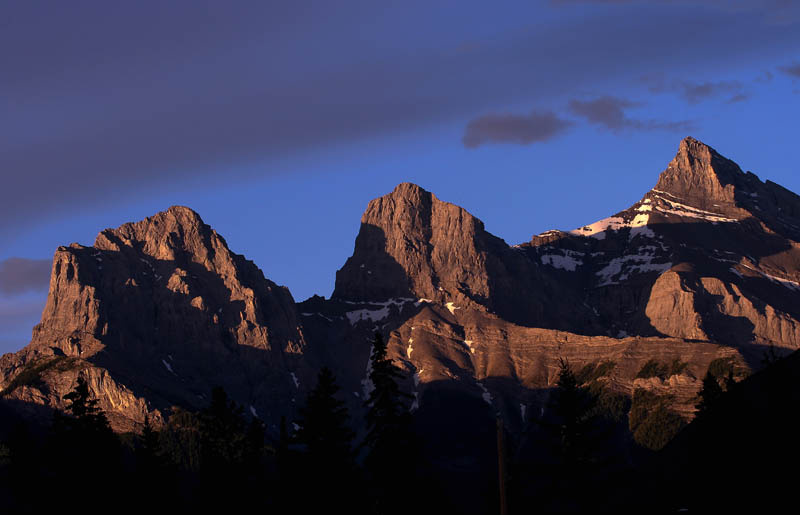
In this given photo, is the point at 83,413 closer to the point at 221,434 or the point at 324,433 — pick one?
the point at 221,434

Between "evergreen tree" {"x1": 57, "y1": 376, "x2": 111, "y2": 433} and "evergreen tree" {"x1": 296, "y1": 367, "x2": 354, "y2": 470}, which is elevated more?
"evergreen tree" {"x1": 57, "y1": 376, "x2": 111, "y2": 433}

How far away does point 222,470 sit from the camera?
114938 mm

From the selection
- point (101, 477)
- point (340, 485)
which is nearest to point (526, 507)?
point (340, 485)

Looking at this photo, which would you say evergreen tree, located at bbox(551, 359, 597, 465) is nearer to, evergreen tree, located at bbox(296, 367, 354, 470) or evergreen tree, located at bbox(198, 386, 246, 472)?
evergreen tree, located at bbox(296, 367, 354, 470)

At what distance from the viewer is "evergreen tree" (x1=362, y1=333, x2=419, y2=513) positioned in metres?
95.0

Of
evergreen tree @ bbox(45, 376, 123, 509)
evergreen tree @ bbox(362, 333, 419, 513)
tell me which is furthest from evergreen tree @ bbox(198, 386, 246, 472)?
evergreen tree @ bbox(362, 333, 419, 513)

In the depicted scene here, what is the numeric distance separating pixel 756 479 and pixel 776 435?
687 cm

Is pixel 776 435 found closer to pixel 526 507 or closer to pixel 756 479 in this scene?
pixel 756 479

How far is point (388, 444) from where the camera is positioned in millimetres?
95375

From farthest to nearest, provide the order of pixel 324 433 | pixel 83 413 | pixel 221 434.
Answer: pixel 221 434, pixel 83 413, pixel 324 433

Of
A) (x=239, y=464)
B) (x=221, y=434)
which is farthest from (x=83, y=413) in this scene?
(x=239, y=464)

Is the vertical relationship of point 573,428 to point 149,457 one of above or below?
below

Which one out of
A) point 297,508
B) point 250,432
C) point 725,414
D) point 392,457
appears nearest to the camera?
point 392,457

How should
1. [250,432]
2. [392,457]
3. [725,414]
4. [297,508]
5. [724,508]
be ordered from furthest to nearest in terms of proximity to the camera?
[250,432] < [725,414] < [297,508] < [392,457] < [724,508]
